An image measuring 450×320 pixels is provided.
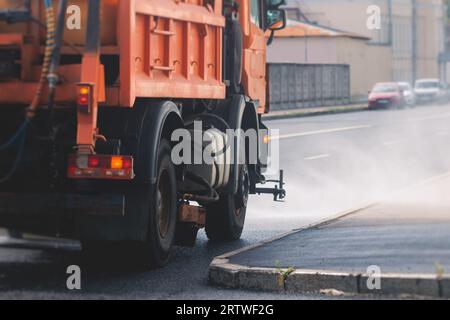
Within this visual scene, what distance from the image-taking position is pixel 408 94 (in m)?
74.1

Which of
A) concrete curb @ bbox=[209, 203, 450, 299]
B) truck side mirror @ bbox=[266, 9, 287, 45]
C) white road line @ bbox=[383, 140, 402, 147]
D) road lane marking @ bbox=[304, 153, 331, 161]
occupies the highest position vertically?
truck side mirror @ bbox=[266, 9, 287, 45]

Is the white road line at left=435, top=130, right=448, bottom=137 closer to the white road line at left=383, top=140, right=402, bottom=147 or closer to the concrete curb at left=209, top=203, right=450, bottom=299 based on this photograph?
the white road line at left=383, top=140, right=402, bottom=147

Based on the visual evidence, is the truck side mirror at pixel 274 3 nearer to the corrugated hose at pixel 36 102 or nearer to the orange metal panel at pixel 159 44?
the orange metal panel at pixel 159 44

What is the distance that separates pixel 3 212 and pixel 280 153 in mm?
20584

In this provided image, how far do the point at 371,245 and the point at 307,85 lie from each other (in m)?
56.0

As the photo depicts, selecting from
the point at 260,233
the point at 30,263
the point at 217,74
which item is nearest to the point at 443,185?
the point at 260,233

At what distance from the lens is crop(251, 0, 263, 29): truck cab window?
15.4 meters

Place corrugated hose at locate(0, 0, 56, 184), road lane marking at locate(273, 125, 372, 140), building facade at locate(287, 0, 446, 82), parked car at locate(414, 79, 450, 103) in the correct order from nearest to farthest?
1. corrugated hose at locate(0, 0, 56, 184)
2. road lane marking at locate(273, 125, 372, 140)
3. parked car at locate(414, 79, 450, 103)
4. building facade at locate(287, 0, 446, 82)

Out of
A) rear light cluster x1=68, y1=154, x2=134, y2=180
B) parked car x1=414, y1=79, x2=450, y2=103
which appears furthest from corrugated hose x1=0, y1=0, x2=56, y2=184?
parked car x1=414, y1=79, x2=450, y2=103

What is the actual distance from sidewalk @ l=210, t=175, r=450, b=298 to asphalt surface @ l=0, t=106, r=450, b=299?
0.24 meters

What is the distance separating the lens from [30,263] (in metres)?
11.5

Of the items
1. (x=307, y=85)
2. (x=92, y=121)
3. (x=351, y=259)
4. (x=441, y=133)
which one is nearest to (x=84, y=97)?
(x=92, y=121)

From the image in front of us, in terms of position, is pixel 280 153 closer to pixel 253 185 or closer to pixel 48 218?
pixel 253 185
